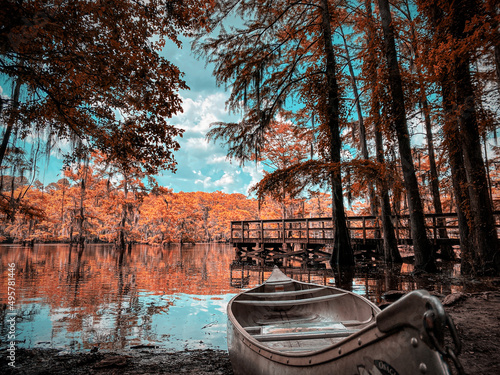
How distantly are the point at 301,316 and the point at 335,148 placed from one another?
8.74 meters

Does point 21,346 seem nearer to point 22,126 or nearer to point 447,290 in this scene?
point 22,126

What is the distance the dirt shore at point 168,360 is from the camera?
2801 millimetres

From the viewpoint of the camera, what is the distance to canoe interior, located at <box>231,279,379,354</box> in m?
2.61

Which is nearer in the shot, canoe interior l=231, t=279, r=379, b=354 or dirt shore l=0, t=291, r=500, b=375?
canoe interior l=231, t=279, r=379, b=354

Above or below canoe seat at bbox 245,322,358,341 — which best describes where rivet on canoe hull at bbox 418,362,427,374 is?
above

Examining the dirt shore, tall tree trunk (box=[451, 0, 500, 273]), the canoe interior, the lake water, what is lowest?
the lake water

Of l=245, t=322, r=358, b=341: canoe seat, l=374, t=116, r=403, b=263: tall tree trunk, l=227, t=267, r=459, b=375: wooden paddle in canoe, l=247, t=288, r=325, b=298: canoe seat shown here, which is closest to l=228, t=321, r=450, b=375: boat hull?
l=227, t=267, r=459, b=375: wooden paddle in canoe

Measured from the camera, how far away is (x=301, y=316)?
4094mm

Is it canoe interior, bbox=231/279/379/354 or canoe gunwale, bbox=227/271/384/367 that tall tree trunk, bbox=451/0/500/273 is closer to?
canoe interior, bbox=231/279/379/354

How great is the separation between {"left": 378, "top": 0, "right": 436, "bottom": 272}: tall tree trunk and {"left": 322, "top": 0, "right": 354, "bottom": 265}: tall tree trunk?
2.47 m

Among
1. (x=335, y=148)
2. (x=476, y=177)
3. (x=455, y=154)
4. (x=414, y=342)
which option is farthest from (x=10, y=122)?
(x=455, y=154)

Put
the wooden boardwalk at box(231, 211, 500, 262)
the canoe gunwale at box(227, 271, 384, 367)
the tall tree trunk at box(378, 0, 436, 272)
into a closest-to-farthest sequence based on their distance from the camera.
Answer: the canoe gunwale at box(227, 271, 384, 367) < the tall tree trunk at box(378, 0, 436, 272) < the wooden boardwalk at box(231, 211, 500, 262)

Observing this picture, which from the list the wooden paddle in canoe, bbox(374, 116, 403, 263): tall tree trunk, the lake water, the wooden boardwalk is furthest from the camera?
the wooden boardwalk

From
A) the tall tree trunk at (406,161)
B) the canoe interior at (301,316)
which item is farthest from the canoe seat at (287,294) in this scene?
the tall tree trunk at (406,161)
